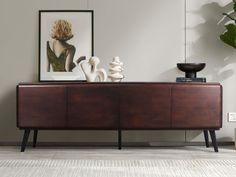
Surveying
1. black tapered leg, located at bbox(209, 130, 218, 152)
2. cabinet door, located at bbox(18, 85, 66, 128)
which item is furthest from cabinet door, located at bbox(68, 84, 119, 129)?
black tapered leg, located at bbox(209, 130, 218, 152)

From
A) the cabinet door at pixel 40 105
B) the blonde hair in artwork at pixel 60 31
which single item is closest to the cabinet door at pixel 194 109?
the cabinet door at pixel 40 105

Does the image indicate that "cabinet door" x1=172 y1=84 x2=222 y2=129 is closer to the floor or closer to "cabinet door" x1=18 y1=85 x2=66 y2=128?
the floor

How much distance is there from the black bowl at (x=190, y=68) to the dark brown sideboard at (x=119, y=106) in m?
0.34

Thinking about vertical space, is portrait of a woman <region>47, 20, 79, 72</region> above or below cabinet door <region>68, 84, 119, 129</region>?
above

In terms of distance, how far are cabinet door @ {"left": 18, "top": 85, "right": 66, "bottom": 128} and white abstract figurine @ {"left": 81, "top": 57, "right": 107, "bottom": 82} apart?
349 mm

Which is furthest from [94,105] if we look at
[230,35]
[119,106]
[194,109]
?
[230,35]

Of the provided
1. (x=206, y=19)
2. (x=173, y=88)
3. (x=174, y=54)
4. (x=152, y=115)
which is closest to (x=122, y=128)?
(x=152, y=115)

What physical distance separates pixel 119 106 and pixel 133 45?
0.86 m

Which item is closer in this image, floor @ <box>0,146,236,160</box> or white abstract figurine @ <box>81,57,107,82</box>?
floor @ <box>0,146,236,160</box>

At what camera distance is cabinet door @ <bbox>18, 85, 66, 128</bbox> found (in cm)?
480

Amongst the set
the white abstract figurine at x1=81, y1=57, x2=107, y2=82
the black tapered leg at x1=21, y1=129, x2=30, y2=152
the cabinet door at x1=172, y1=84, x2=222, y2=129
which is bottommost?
the black tapered leg at x1=21, y1=129, x2=30, y2=152

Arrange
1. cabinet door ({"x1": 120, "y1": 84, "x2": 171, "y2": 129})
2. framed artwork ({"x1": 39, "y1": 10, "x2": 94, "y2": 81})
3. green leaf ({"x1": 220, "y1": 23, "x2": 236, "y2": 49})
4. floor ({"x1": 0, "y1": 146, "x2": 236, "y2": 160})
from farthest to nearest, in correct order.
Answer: framed artwork ({"x1": 39, "y1": 10, "x2": 94, "y2": 81})
green leaf ({"x1": 220, "y1": 23, "x2": 236, "y2": 49})
cabinet door ({"x1": 120, "y1": 84, "x2": 171, "y2": 129})
floor ({"x1": 0, "y1": 146, "x2": 236, "y2": 160})

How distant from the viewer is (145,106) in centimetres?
479

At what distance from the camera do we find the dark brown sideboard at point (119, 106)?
4.79 meters
